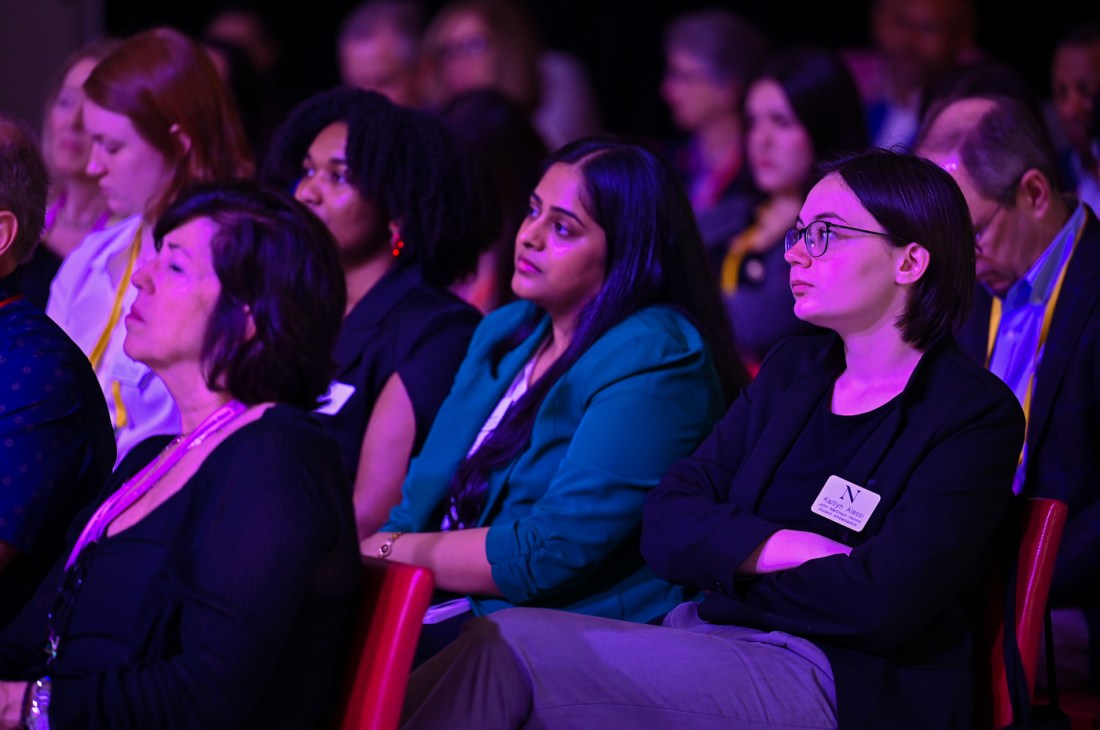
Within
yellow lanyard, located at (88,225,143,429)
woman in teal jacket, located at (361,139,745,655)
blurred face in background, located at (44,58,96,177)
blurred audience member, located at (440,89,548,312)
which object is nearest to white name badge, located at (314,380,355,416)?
woman in teal jacket, located at (361,139,745,655)

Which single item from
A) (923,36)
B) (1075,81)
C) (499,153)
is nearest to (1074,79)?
(1075,81)

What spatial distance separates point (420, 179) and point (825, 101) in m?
1.91

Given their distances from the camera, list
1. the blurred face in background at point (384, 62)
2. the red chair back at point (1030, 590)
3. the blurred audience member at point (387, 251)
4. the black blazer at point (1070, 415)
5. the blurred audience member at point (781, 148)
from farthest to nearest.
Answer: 1. the blurred face in background at point (384, 62)
2. the blurred audience member at point (781, 148)
3. the blurred audience member at point (387, 251)
4. the black blazer at point (1070, 415)
5. the red chair back at point (1030, 590)

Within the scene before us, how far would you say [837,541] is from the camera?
2.00 meters

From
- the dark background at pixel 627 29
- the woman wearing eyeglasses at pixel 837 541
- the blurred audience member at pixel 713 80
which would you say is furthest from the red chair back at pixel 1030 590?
the dark background at pixel 627 29

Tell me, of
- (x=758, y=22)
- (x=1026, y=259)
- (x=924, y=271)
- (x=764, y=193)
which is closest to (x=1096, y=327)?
(x=1026, y=259)

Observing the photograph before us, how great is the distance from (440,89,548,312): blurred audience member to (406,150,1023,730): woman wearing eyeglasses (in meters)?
1.76

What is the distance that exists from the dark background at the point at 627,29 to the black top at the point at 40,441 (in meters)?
5.03

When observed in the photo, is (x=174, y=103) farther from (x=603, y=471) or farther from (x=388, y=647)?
(x=388, y=647)

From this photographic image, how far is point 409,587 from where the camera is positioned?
167 cm

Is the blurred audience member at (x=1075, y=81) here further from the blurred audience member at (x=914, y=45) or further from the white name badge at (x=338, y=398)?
the white name badge at (x=338, y=398)

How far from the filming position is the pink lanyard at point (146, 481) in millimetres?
1754

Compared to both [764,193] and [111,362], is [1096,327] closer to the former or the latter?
[111,362]

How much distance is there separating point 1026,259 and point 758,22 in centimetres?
468
